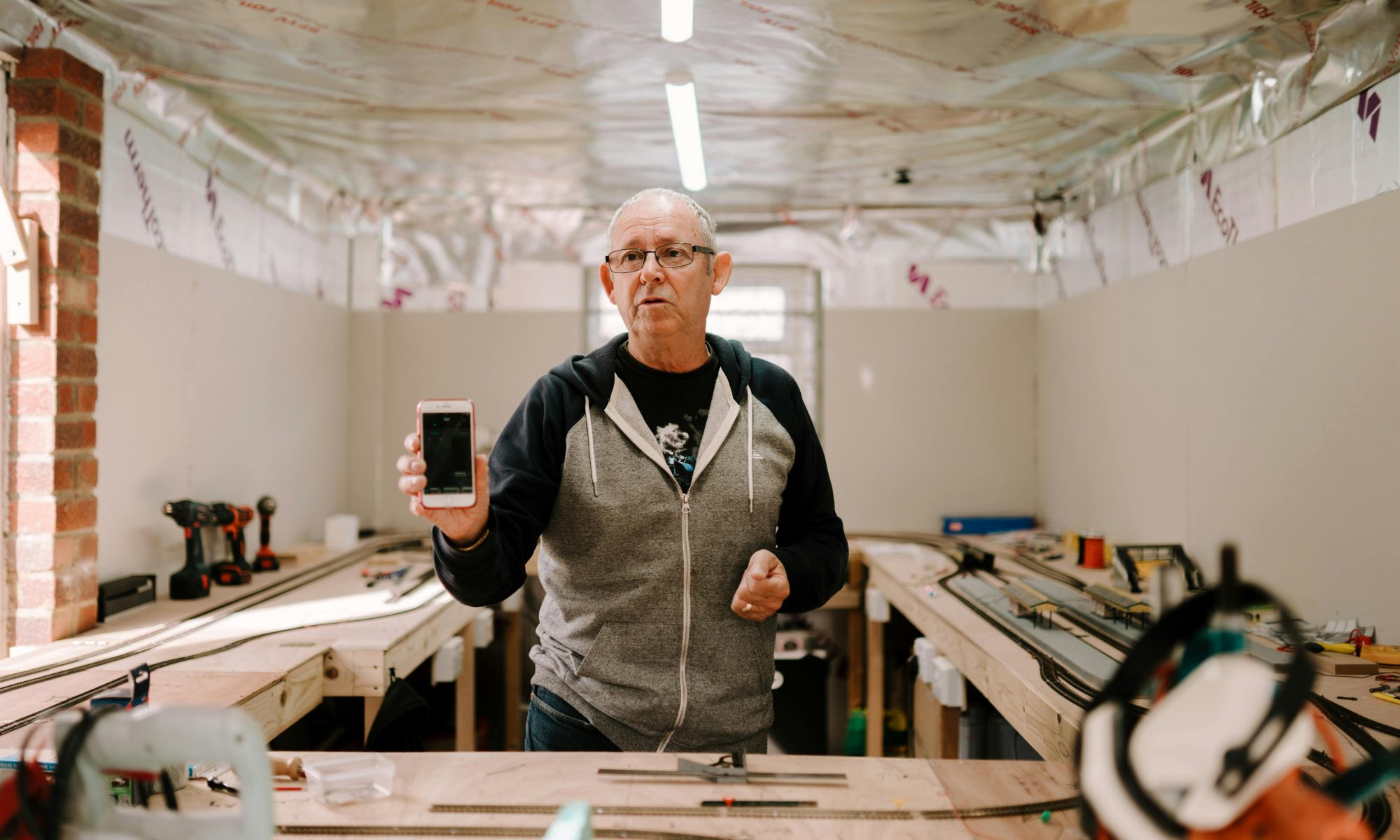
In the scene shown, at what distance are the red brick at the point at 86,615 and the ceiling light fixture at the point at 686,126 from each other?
2007mm

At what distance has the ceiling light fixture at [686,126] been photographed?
2.37m

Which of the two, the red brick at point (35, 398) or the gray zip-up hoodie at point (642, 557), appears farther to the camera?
the red brick at point (35, 398)

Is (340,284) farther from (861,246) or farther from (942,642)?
(942,642)

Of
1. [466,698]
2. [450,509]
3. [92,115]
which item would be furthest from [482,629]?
[450,509]

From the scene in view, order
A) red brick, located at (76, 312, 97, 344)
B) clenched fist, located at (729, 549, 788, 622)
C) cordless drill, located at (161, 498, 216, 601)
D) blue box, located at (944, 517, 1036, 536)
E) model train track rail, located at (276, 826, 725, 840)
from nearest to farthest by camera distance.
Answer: model train track rail, located at (276, 826, 725, 840), clenched fist, located at (729, 549, 788, 622), red brick, located at (76, 312, 97, 344), cordless drill, located at (161, 498, 216, 601), blue box, located at (944, 517, 1036, 536)

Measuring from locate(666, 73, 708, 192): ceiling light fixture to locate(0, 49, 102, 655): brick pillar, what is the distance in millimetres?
1472

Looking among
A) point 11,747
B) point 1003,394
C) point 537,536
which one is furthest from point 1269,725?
point 1003,394

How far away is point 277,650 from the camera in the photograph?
1.96 metres

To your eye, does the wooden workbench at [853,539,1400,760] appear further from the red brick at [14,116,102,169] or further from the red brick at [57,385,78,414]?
the red brick at [14,116,102,169]

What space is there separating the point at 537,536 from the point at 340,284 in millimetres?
3011

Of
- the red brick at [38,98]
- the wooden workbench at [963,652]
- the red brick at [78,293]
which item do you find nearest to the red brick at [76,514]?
the red brick at [78,293]

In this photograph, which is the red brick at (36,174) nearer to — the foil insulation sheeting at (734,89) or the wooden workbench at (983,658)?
the foil insulation sheeting at (734,89)

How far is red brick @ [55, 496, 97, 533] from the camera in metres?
2.00

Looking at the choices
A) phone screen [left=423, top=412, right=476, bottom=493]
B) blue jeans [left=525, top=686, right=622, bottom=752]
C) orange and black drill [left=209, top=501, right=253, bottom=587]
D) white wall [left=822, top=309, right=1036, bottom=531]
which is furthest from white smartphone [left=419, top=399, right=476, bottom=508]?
white wall [left=822, top=309, right=1036, bottom=531]
